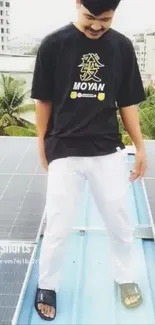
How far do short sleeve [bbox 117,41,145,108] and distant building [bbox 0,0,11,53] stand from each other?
15.7 ft

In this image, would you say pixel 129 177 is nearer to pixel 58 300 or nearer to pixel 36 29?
pixel 58 300

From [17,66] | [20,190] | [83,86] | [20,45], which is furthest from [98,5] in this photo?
[17,66]

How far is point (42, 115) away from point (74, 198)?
0.95 ft

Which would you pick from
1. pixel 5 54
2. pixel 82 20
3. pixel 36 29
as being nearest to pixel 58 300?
pixel 82 20

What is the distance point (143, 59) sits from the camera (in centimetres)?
588

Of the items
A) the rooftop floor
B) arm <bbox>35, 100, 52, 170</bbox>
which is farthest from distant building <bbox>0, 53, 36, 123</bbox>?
arm <bbox>35, 100, 52, 170</bbox>

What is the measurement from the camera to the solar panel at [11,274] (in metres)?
1.69

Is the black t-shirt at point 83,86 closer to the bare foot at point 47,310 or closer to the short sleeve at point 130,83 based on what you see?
the short sleeve at point 130,83

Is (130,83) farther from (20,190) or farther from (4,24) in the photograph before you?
(4,24)

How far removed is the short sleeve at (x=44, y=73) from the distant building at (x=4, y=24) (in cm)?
479

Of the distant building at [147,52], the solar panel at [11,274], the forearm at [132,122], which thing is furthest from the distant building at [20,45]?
the forearm at [132,122]

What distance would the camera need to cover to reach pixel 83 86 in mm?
1422

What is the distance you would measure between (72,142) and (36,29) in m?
3.47

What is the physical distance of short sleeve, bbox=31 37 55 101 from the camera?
1.40 metres
